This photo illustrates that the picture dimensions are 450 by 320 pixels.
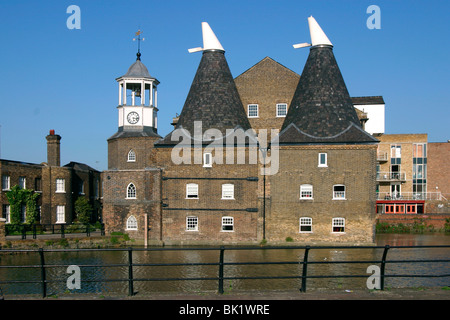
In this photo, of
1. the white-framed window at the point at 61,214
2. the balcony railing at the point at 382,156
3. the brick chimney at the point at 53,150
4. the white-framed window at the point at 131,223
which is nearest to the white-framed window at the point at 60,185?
the white-framed window at the point at 61,214

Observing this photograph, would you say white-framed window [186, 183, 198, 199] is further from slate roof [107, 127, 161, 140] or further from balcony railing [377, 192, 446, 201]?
balcony railing [377, 192, 446, 201]

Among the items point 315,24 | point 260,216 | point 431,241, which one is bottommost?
point 431,241

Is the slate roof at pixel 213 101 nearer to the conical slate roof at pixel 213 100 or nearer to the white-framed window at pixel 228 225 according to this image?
the conical slate roof at pixel 213 100

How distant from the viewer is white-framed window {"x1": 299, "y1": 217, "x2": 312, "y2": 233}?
31797mm

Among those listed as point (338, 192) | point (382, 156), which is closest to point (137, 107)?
point (338, 192)

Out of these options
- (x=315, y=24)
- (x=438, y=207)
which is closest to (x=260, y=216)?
(x=315, y=24)

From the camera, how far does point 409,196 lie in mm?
56125

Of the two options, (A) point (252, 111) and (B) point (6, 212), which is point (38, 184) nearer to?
(B) point (6, 212)

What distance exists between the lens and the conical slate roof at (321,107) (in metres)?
31.9

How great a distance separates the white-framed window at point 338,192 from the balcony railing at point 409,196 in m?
26.2

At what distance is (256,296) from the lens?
29.9 ft

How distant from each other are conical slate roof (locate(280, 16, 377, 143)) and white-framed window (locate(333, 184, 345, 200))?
2781mm
